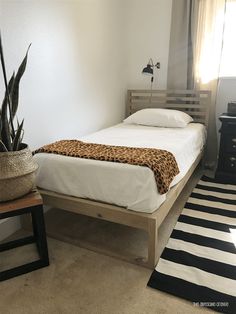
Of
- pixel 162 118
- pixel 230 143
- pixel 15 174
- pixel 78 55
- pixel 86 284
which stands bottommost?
pixel 86 284

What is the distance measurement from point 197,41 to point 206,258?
260 cm

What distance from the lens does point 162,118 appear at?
310cm

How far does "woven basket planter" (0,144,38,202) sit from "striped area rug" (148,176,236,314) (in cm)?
97

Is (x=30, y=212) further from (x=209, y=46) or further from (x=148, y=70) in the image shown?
(x=209, y=46)

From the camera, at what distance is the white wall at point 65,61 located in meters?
2.07

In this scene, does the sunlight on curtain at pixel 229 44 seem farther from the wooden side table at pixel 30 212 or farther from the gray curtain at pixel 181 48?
the wooden side table at pixel 30 212

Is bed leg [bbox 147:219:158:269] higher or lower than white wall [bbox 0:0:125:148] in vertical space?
lower

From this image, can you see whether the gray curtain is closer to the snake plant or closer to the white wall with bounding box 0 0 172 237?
the white wall with bounding box 0 0 172 237

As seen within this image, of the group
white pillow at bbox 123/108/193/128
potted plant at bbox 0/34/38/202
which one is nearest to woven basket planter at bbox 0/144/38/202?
potted plant at bbox 0/34/38/202

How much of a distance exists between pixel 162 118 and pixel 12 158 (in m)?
1.98

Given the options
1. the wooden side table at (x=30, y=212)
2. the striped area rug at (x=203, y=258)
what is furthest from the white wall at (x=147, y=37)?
the wooden side table at (x=30, y=212)

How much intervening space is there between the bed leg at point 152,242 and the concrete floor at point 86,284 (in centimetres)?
6

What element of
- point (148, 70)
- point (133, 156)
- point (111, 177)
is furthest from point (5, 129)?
point (148, 70)

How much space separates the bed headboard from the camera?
332 cm
